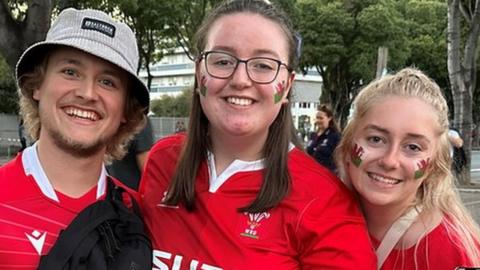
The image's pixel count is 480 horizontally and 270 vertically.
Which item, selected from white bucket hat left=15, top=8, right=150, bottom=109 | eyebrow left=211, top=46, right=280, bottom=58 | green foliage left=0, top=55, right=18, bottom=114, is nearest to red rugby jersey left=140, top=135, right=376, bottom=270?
eyebrow left=211, top=46, right=280, bottom=58

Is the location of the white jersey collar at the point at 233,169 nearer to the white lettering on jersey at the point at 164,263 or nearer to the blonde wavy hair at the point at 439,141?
the white lettering on jersey at the point at 164,263

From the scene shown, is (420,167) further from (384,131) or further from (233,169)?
(233,169)

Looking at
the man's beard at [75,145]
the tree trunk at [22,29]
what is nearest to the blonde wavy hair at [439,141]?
the man's beard at [75,145]

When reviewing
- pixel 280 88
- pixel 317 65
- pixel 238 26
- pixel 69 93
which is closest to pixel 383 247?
pixel 280 88

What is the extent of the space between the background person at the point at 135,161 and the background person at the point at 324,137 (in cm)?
518

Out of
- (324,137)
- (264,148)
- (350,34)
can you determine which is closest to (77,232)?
(264,148)

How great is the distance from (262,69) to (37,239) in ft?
3.22

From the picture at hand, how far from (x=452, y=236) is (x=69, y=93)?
1497 mm

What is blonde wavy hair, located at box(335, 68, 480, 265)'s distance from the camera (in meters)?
2.34

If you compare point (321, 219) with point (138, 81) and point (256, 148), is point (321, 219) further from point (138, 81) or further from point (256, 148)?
point (138, 81)

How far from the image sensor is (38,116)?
2.45 meters

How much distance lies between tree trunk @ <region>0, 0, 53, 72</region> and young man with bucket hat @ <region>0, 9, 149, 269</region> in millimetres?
4351

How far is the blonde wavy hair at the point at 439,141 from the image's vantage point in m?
2.34

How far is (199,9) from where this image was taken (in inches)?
895
